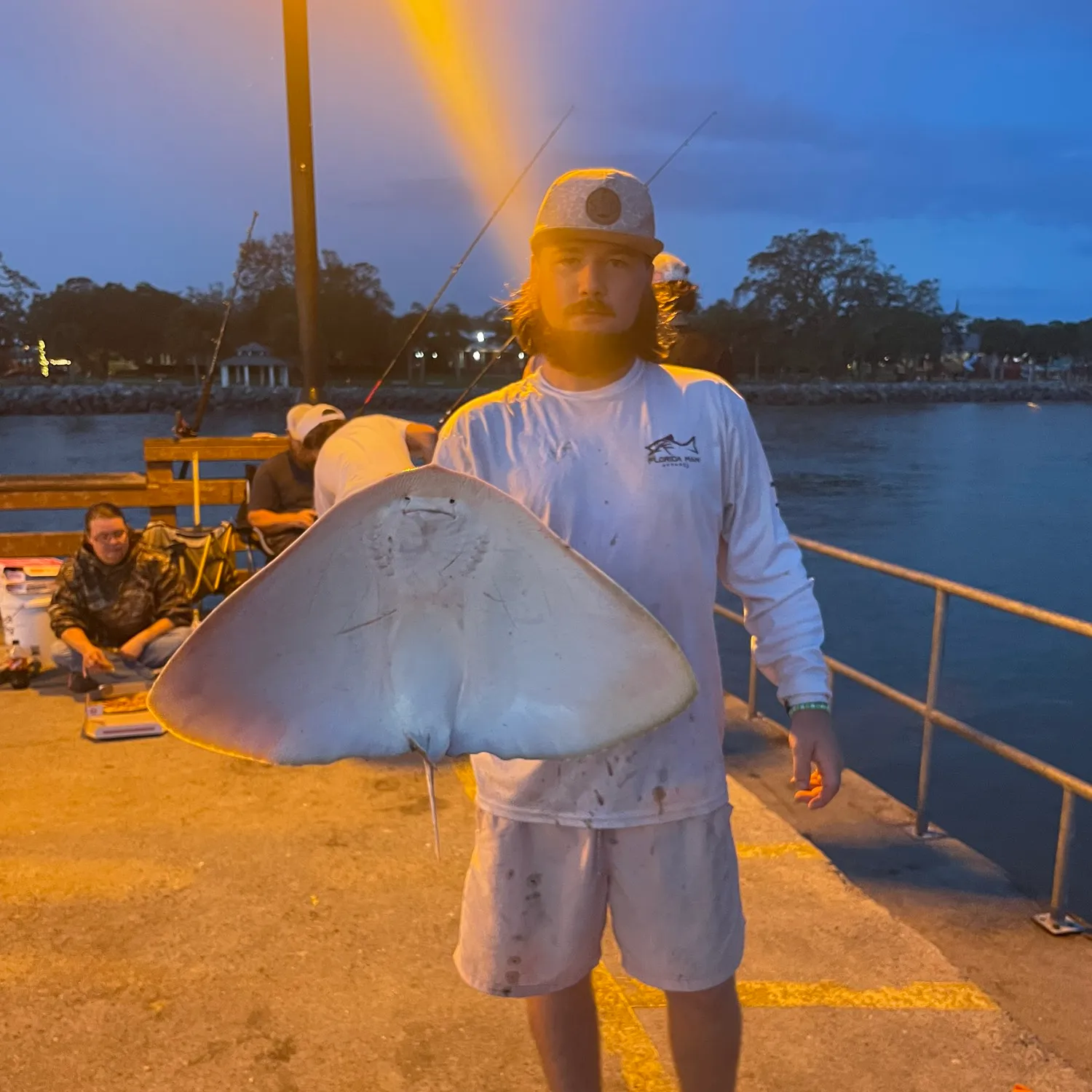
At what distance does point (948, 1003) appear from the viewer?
7.91 feet

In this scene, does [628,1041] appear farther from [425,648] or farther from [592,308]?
[592,308]

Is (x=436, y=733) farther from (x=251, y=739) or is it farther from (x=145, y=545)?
(x=145, y=545)

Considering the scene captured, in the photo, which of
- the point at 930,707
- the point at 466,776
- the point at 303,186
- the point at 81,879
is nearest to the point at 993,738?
the point at 930,707

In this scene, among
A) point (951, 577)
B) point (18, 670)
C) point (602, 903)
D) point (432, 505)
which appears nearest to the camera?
point (432, 505)

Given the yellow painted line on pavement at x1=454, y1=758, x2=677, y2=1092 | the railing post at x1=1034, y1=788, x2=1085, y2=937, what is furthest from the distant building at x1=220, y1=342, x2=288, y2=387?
the yellow painted line on pavement at x1=454, y1=758, x2=677, y2=1092

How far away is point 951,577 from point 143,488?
2699cm

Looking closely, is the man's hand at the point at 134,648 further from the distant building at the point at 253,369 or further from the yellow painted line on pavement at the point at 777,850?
the distant building at the point at 253,369

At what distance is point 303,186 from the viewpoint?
268 inches

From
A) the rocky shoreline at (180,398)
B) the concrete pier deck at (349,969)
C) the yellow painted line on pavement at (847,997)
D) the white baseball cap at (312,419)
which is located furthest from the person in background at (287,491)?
the rocky shoreline at (180,398)

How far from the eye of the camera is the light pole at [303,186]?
654cm

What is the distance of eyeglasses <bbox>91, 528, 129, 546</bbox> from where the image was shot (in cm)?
481

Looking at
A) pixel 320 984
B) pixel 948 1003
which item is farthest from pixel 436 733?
pixel 948 1003

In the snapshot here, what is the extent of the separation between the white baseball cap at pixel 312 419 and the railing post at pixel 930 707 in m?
3.30

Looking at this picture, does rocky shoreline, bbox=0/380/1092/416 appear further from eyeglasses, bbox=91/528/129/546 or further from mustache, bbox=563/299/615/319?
mustache, bbox=563/299/615/319
